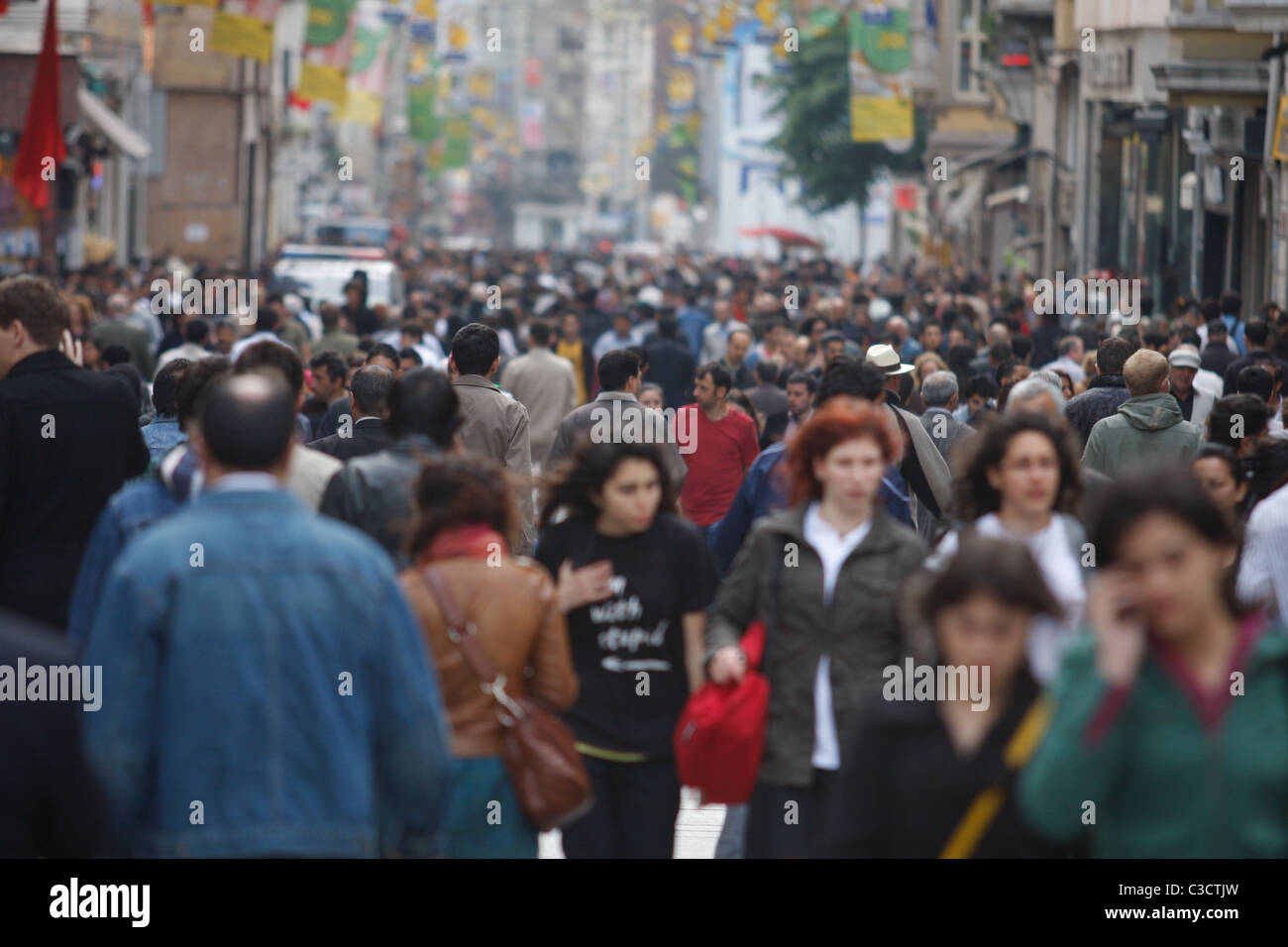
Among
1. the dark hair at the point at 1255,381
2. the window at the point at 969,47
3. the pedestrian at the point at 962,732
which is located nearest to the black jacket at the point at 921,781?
the pedestrian at the point at 962,732

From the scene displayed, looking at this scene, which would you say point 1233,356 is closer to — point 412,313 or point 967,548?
point 412,313

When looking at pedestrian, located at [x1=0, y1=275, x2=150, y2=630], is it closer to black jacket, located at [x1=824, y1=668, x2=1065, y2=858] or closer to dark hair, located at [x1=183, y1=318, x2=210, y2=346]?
black jacket, located at [x1=824, y1=668, x2=1065, y2=858]

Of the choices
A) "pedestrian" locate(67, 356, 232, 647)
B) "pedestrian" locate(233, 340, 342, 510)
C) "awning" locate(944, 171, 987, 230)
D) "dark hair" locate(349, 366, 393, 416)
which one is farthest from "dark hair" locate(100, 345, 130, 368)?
"awning" locate(944, 171, 987, 230)

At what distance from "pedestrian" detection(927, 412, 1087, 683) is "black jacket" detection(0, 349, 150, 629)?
9.10ft

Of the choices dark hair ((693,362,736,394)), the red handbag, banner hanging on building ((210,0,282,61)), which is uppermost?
banner hanging on building ((210,0,282,61))

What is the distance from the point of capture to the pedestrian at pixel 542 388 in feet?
43.8

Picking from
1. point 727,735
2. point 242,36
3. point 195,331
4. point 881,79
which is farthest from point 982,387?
point 881,79

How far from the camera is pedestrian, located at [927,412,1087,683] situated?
5.51 metres

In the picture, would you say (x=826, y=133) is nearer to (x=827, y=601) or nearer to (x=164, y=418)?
(x=164, y=418)

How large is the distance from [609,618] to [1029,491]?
45.6 inches

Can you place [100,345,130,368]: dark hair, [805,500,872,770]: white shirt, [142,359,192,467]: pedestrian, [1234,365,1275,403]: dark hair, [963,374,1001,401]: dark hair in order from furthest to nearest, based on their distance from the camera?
[100,345,130,368]: dark hair
[963,374,1001,401]: dark hair
[1234,365,1275,403]: dark hair
[142,359,192,467]: pedestrian
[805,500,872,770]: white shirt

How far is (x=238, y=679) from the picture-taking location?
3.91 meters
